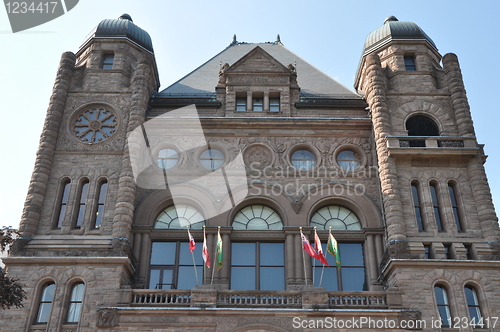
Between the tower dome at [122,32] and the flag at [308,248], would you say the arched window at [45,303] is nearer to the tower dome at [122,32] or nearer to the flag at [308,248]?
the flag at [308,248]

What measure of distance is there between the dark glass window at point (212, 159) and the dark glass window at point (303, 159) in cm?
348

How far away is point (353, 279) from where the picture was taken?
83.2ft

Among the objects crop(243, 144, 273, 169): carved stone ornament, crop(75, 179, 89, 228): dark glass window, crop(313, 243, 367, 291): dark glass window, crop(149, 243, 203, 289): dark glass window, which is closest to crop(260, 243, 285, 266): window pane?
crop(313, 243, 367, 291): dark glass window

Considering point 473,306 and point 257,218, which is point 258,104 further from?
point 473,306

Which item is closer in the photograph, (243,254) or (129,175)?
(129,175)

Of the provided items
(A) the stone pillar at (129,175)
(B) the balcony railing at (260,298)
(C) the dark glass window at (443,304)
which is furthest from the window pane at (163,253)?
(C) the dark glass window at (443,304)

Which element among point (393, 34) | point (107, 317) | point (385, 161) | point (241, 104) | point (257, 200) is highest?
point (393, 34)

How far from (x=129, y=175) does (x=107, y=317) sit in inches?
255

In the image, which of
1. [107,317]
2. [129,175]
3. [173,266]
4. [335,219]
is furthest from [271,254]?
[107,317]

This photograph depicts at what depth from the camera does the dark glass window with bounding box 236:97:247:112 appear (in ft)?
98.9

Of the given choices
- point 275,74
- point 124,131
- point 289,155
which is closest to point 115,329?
point 124,131

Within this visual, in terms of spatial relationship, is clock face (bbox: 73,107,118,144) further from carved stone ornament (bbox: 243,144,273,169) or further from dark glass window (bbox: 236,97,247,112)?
carved stone ornament (bbox: 243,144,273,169)

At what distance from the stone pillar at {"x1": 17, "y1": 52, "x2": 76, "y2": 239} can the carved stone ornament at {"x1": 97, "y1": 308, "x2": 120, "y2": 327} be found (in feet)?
15.8

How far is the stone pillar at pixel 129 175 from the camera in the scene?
79.7 feet
